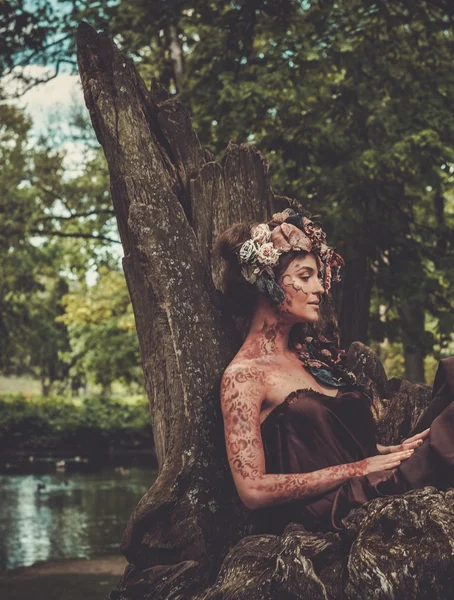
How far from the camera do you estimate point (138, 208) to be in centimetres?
425

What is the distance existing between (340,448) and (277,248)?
34.9 inches

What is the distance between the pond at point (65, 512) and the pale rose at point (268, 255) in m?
7.13

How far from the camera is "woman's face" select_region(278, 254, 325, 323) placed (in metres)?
3.88

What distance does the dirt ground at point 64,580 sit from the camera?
7613mm

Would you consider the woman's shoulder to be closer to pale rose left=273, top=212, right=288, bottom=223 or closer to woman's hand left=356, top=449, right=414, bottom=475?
woman's hand left=356, top=449, right=414, bottom=475

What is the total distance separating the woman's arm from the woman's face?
496 mm

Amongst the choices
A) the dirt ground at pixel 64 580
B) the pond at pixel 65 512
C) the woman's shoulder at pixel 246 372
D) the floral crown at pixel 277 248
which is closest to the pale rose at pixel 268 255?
the floral crown at pixel 277 248

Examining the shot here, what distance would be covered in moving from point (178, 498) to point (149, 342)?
2.55 feet

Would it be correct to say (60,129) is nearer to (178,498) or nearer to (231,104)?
(231,104)

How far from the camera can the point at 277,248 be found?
388cm

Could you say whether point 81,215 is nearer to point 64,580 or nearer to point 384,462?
point 64,580

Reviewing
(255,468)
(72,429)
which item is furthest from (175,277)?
(72,429)

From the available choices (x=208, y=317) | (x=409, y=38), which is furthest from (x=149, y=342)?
(x=409, y=38)

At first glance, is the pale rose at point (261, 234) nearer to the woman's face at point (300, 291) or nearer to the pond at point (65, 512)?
the woman's face at point (300, 291)
